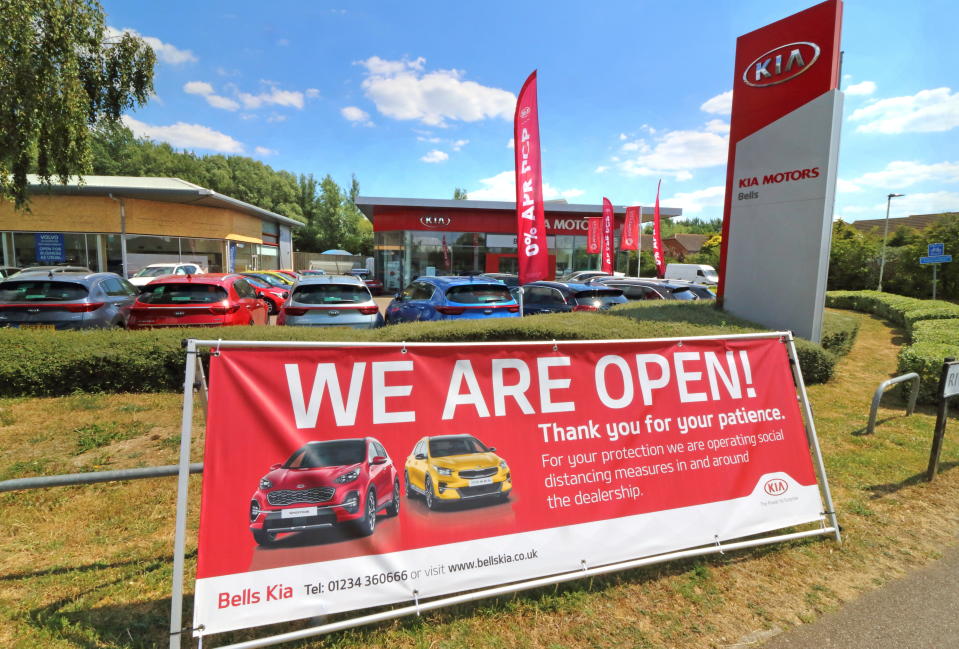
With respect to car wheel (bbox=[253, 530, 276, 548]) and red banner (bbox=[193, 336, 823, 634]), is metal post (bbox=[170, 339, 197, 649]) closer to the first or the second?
red banner (bbox=[193, 336, 823, 634])

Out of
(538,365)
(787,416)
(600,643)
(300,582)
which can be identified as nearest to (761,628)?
(600,643)

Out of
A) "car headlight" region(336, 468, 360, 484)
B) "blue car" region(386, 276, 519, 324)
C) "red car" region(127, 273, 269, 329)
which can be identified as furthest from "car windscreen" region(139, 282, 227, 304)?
"car headlight" region(336, 468, 360, 484)

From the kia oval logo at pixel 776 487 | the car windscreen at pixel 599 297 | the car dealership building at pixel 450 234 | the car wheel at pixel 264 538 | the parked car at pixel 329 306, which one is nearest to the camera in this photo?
the car wheel at pixel 264 538

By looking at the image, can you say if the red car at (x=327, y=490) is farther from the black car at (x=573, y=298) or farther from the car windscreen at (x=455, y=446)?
the black car at (x=573, y=298)

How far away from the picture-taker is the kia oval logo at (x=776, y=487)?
331 centimetres

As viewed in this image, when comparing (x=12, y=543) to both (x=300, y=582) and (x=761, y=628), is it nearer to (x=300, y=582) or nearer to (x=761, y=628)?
(x=300, y=582)

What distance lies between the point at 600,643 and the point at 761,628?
92cm

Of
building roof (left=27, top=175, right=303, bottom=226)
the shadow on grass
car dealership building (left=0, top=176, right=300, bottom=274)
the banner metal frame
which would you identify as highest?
building roof (left=27, top=175, right=303, bottom=226)

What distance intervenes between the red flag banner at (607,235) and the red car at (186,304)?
769 inches

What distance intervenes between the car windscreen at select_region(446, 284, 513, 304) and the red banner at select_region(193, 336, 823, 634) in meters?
6.09

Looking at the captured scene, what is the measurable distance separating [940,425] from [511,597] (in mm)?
4187

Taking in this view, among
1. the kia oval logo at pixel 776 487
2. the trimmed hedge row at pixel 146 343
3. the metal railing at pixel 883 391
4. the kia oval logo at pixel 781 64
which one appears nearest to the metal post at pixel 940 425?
the metal railing at pixel 883 391

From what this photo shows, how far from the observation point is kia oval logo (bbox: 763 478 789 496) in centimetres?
331

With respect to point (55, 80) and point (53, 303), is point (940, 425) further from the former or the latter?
point (55, 80)
